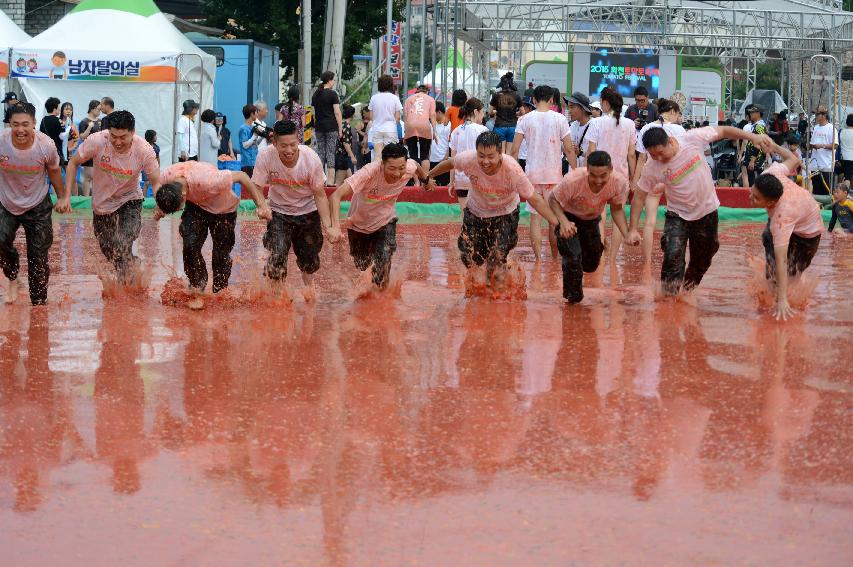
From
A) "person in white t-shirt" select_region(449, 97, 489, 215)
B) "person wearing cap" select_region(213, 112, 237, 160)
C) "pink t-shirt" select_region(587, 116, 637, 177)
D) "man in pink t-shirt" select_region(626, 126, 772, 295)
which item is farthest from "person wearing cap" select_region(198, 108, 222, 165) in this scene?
"man in pink t-shirt" select_region(626, 126, 772, 295)

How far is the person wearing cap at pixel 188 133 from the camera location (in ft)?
64.8

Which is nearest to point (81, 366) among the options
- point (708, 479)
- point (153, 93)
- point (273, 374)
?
point (273, 374)

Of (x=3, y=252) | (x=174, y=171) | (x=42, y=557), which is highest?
(x=174, y=171)

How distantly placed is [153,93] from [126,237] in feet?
41.9

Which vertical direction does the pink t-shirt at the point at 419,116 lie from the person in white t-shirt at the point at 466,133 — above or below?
above

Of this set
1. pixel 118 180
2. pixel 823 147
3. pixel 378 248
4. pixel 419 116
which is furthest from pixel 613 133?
pixel 823 147

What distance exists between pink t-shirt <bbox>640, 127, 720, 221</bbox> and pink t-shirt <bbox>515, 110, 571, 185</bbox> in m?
2.90

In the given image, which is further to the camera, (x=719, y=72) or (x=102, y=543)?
(x=719, y=72)

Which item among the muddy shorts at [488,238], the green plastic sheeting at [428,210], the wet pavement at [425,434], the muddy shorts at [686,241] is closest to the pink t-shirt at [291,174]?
the wet pavement at [425,434]

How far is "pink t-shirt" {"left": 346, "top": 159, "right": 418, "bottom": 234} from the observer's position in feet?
32.8

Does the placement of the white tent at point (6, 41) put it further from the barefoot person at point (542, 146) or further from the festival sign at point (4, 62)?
the barefoot person at point (542, 146)

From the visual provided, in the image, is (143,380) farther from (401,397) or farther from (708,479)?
(708,479)

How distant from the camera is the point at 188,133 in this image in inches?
784

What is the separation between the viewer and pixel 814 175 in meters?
22.2
